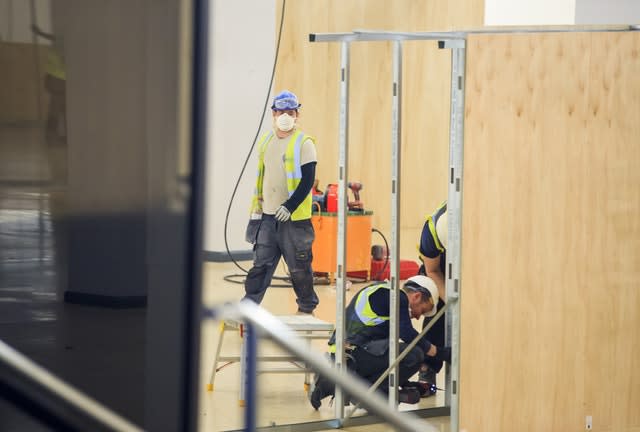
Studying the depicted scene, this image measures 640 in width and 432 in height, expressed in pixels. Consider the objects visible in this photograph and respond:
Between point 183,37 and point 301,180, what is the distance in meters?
5.81

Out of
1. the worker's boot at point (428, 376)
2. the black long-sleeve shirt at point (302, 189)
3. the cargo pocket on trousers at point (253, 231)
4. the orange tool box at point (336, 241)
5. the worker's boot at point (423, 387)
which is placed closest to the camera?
the worker's boot at point (423, 387)

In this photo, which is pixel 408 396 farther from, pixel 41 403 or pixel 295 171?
pixel 41 403

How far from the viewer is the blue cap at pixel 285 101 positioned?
809 centimetres

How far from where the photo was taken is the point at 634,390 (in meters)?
5.68

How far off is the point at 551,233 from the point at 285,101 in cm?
307

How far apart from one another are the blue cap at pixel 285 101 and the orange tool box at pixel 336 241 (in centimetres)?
268

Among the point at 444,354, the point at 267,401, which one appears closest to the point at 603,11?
the point at 444,354

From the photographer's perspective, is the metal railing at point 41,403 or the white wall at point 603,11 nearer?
the metal railing at point 41,403

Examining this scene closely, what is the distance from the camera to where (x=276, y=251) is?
8.24 m

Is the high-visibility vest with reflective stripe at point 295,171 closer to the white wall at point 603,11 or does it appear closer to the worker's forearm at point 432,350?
the worker's forearm at point 432,350

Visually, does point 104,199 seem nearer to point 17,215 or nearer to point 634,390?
point 17,215

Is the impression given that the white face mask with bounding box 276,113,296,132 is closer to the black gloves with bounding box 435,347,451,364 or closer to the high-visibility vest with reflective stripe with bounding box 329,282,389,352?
the high-visibility vest with reflective stripe with bounding box 329,282,389,352

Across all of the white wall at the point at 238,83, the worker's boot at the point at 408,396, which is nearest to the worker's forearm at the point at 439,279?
the worker's boot at the point at 408,396

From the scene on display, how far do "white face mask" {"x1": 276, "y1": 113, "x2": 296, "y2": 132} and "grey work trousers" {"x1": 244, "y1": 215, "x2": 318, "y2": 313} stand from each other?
2.20 feet
